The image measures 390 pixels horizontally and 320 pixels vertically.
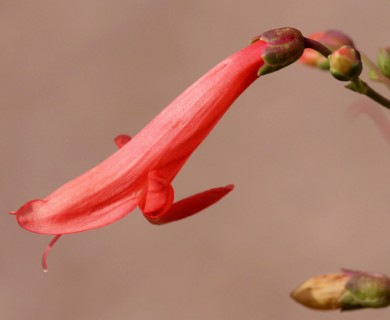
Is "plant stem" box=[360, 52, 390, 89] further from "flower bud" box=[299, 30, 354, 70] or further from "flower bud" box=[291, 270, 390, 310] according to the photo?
"flower bud" box=[291, 270, 390, 310]

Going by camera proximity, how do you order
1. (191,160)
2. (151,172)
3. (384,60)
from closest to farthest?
(151,172), (384,60), (191,160)

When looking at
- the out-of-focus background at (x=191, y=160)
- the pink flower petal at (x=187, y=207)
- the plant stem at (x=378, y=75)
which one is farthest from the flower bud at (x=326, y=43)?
the out-of-focus background at (x=191, y=160)

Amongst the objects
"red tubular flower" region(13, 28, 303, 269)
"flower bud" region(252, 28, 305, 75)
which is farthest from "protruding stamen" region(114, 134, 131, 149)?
"flower bud" region(252, 28, 305, 75)

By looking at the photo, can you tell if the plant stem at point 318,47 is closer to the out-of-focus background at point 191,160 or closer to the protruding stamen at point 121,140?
the protruding stamen at point 121,140

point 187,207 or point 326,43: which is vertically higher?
point 326,43

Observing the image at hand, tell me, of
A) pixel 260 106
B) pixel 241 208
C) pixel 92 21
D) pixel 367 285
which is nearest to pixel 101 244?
pixel 241 208

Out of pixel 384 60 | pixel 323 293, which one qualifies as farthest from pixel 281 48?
pixel 323 293

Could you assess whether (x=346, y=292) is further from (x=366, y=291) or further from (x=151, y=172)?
(x=151, y=172)
